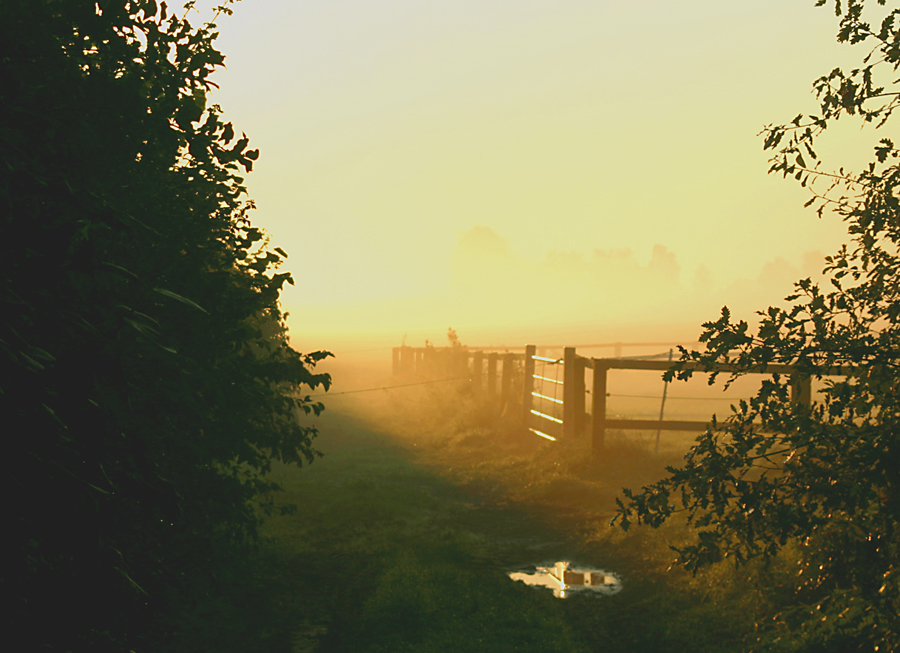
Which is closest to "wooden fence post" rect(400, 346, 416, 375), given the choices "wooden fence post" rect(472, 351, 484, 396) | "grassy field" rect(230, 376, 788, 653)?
"wooden fence post" rect(472, 351, 484, 396)

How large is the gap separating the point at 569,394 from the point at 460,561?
19.7 ft

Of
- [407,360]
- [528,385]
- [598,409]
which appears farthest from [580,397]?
[407,360]

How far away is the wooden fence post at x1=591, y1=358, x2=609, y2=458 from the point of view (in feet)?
37.3

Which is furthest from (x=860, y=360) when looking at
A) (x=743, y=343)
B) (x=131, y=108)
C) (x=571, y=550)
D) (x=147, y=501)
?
(x=571, y=550)

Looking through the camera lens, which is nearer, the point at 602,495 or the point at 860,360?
the point at 860,360

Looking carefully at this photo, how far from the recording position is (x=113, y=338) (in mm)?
1963

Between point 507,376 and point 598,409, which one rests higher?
point 507,376

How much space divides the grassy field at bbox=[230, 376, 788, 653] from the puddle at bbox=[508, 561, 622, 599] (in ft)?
0.46

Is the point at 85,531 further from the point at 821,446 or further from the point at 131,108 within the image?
the point at 821,446

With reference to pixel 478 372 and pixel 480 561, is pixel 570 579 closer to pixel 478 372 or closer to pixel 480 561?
pixel 480 561

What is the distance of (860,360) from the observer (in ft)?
10.4

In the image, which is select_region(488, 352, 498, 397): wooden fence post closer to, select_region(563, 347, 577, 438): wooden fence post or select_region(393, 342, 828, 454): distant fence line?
select_region(393, 342, 828, 454): distant fence line

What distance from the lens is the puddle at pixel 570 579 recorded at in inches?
266

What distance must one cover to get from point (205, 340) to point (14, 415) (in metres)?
2.44
